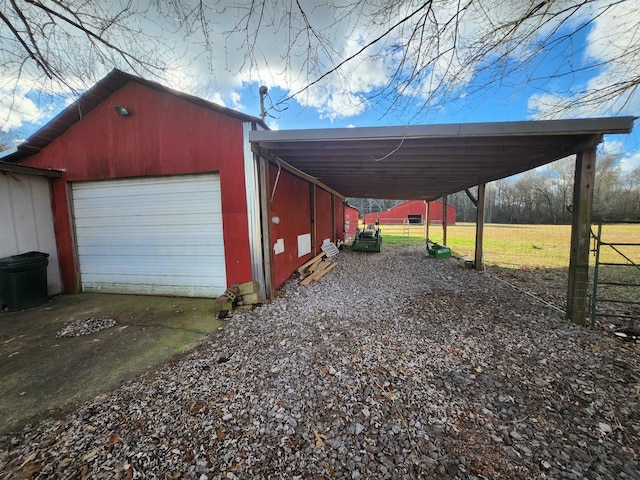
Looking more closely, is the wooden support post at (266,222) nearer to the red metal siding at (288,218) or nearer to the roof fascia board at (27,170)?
the red metal siding at (288,218)

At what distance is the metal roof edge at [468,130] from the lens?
3021mm

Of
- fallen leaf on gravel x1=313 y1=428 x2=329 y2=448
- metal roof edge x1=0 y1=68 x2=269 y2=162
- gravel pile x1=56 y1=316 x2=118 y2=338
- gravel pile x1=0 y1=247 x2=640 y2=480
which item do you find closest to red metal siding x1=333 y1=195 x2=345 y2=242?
metal roof edge x1=0 y1=68 x2=269 y2=162

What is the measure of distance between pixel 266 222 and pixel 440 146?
3260 millimetres

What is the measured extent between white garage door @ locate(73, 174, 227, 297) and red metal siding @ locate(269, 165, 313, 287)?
1.07m

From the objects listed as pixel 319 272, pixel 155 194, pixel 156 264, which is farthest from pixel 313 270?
pixel 155 194

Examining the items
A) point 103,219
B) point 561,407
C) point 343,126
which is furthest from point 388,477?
point 103,219

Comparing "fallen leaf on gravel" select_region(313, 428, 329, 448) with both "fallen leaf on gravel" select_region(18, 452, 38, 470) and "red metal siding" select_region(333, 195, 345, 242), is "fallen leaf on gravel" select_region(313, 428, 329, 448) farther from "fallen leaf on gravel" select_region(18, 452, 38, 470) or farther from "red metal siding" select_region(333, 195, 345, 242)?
"red metal siding" select_region(333, 195, 345, 242)

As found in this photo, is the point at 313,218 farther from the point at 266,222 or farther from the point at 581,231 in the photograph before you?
the point at 581,231

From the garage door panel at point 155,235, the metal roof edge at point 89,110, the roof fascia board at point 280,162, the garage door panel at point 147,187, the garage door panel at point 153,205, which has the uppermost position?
the metal roof edge at point 89,110

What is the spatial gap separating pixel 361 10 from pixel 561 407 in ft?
13.9

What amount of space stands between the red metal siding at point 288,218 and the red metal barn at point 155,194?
0.18 feet

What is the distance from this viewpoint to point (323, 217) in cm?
991

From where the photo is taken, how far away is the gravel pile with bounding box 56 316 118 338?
3.42m

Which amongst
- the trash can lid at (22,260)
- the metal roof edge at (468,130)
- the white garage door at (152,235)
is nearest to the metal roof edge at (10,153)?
the white garage door at (152,235)
